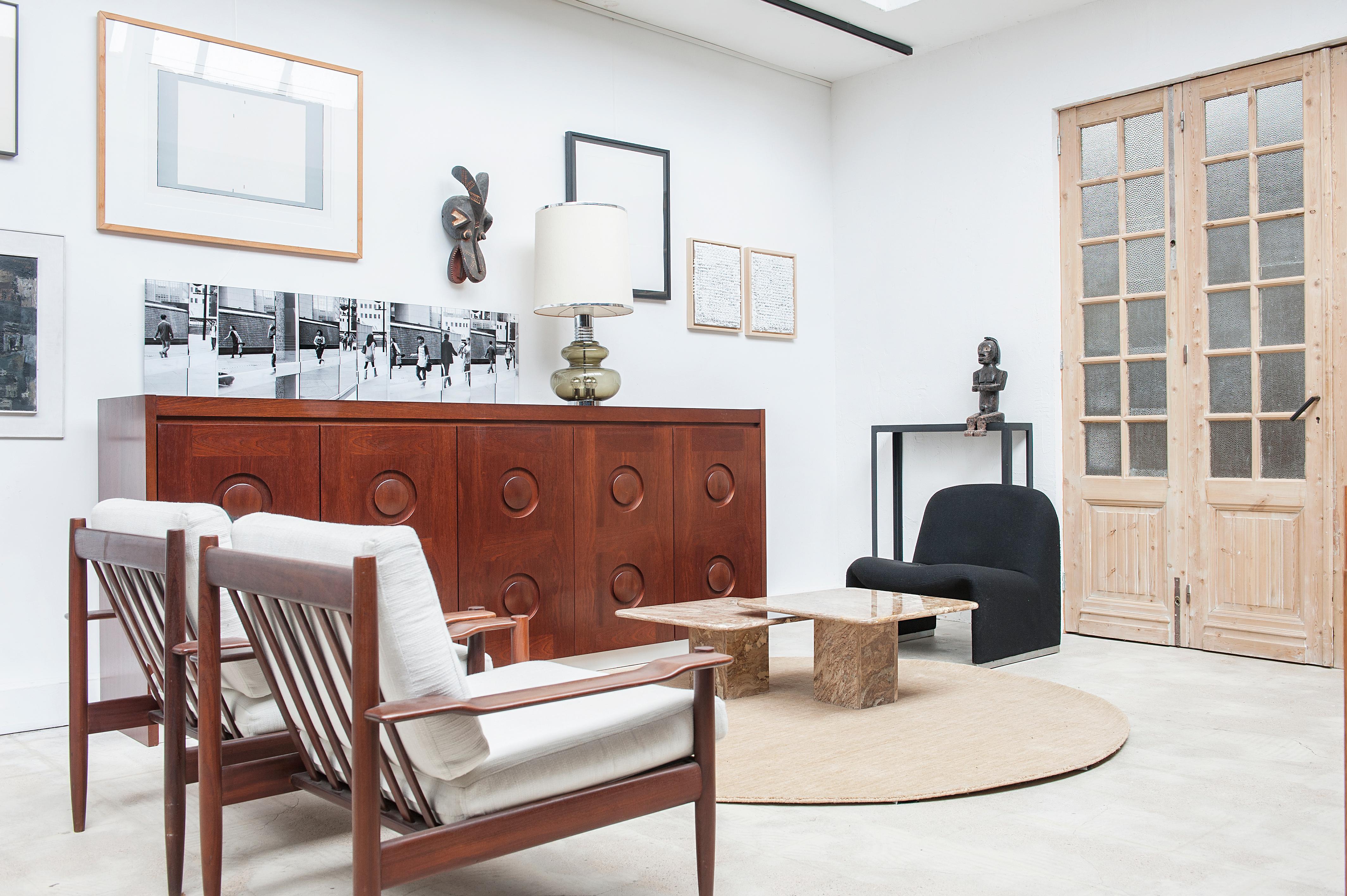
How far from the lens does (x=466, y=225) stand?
14.5 ft

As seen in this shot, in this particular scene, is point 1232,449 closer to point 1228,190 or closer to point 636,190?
point 1228,190

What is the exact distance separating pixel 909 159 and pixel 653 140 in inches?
59.8

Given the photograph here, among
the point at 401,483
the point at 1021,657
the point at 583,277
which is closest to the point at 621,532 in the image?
the point at 401,483

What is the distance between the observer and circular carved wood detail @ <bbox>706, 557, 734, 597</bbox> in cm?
442

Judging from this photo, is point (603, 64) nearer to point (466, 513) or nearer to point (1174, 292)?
point (466, 513)

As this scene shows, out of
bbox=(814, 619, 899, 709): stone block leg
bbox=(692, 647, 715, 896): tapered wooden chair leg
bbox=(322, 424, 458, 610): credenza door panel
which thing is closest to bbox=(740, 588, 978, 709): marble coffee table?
bbox=(814, 619, 899, 709): stone block leg

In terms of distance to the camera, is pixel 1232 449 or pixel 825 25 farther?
pixel 825 25

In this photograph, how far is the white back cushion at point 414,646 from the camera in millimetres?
1549

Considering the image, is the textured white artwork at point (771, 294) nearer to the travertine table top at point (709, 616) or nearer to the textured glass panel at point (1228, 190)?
the textured glass panel at point (1228, 190)

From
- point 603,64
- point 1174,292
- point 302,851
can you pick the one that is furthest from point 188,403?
point 1174,292

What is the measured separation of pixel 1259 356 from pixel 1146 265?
2.21ft

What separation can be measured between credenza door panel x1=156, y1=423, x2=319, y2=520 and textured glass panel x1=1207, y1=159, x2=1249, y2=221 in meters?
3.88

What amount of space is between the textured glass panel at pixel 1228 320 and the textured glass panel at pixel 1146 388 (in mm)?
257

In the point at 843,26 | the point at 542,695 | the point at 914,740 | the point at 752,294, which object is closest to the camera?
the point at 542,695
